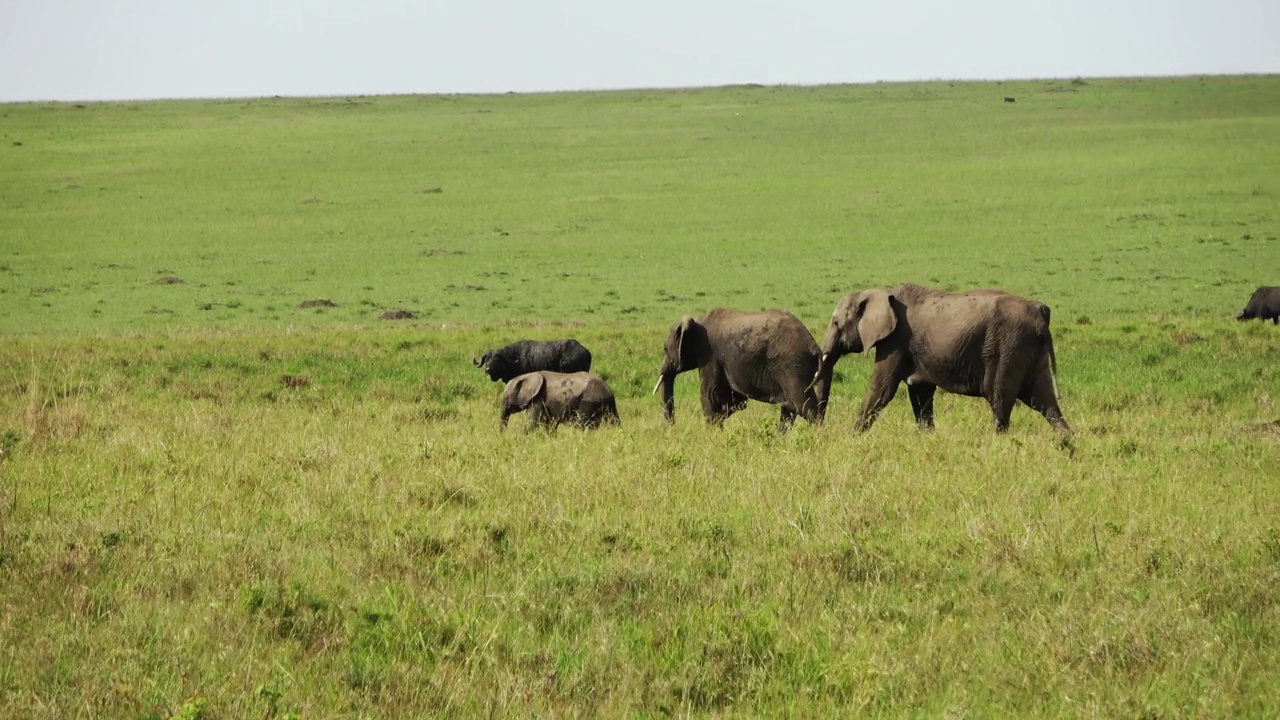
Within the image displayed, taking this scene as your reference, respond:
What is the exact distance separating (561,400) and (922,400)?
13.5 feet

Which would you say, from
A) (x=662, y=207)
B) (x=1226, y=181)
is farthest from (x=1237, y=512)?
(x=1226, y=181)

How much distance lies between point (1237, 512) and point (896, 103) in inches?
3534

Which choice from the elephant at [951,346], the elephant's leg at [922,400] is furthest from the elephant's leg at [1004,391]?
the elephant's leg at [922,400]

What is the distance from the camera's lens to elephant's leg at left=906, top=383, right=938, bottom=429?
1566 centimetres

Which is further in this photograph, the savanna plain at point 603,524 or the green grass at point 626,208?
the green grass at point 626,208

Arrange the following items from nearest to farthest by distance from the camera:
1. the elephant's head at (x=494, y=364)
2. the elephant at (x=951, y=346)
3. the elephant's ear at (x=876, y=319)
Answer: the elephant at (x=951, y=346)
the elephant's ear at (x=876, y=319)
the elephant's head at (x=494, y=364)

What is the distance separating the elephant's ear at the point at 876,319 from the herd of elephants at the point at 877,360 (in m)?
0.01

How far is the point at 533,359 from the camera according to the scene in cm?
2066

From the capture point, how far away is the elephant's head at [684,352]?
1611cm

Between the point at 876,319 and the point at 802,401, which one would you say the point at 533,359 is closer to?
the point at 802,401

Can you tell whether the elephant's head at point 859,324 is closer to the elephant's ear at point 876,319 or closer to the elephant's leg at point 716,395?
the elephant's ear at point 876,319

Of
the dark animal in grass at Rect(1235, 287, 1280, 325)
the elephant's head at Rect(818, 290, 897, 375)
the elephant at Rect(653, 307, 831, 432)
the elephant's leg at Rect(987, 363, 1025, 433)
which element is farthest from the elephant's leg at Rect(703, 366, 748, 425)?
the dark animal in grass at Rect(1235, 287, 1280, 325)

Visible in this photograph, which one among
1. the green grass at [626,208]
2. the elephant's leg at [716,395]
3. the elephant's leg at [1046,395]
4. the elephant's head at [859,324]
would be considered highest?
the elephant's head at [859,324]

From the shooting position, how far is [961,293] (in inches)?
596
